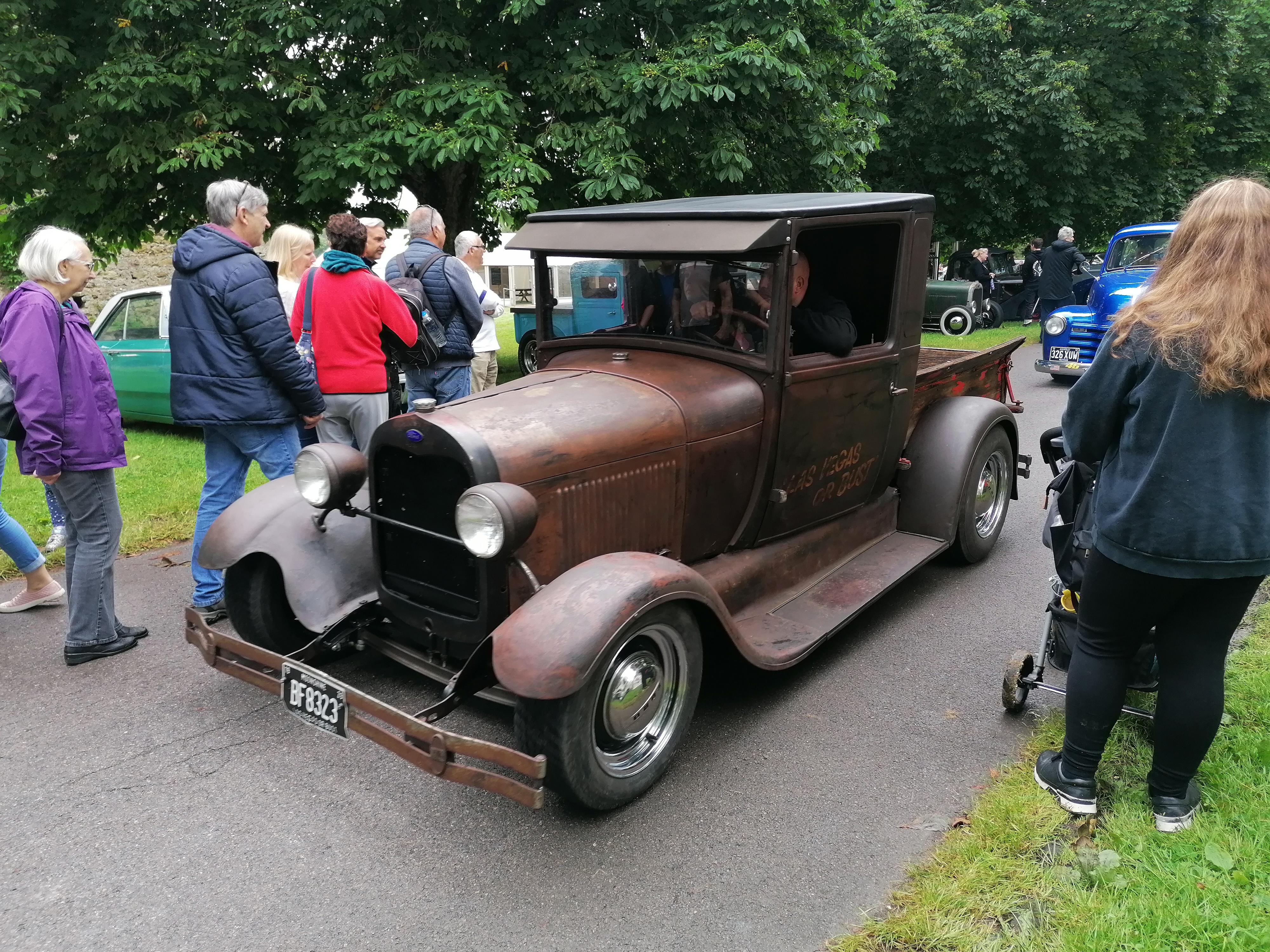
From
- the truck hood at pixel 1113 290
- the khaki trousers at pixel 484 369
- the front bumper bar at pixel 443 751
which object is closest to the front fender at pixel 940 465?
the front bumper bar at pixel 443 751

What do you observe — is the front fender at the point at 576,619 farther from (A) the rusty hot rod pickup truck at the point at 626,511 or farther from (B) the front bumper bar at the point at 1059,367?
(B) the front bumper bar at the point at 1059,367

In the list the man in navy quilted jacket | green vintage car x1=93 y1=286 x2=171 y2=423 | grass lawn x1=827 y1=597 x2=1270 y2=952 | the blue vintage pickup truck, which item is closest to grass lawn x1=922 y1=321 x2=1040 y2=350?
the blue vintage pickup truck

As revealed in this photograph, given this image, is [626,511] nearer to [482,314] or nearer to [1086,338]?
[482,314]

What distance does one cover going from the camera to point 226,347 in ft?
14.0

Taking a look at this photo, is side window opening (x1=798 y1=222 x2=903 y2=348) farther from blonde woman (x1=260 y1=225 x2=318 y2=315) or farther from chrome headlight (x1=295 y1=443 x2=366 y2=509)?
blonde woman (x1=260 y1=225 x2=318 y2=315)

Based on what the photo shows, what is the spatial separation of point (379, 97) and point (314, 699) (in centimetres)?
770

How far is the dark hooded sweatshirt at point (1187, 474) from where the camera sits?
2.55 meters

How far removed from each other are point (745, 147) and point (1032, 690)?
755cm

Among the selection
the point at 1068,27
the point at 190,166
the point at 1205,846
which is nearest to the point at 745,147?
the point at 190,166

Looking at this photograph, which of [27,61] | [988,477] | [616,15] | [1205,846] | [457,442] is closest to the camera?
[1205,846]

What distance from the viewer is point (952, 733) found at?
3549 mm

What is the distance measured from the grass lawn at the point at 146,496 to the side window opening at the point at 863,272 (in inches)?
167

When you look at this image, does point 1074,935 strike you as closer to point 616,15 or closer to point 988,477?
point 988,477

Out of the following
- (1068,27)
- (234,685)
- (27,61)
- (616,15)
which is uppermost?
(1068,27)
